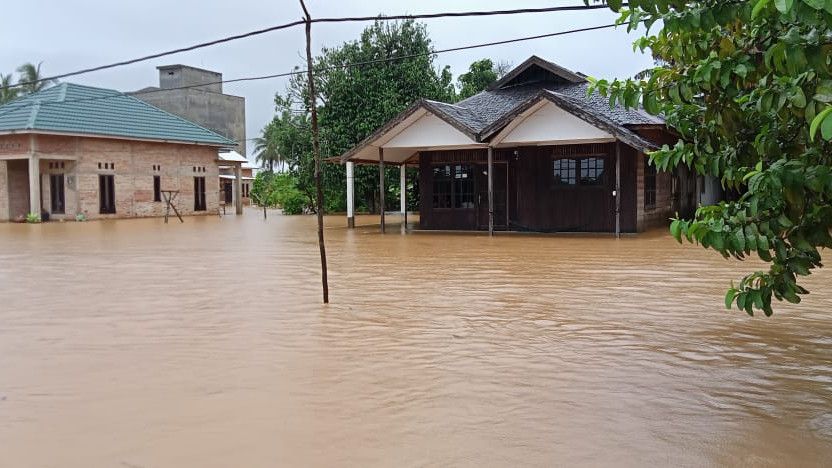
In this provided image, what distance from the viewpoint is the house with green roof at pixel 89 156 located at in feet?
93.7

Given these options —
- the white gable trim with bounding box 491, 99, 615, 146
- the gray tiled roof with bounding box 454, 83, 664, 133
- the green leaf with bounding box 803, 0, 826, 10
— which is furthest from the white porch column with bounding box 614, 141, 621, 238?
the green leaf with bounding box 803, 0, 826, 10

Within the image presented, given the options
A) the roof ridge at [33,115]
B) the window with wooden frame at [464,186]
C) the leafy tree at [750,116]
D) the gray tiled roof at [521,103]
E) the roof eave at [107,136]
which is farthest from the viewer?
the roof ridge at [33,115]

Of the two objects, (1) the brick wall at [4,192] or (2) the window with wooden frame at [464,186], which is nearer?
(2) the window with wooden frame at [464,186]

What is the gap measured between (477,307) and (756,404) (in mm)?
3777

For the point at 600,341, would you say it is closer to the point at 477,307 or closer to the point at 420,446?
the point at 477,307

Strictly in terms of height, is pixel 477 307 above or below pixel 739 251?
below

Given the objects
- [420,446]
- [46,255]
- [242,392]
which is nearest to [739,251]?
[420,446]

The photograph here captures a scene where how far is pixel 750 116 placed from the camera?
387 cm

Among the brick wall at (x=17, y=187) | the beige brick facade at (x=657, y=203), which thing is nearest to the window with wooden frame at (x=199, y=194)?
the brick wall at (x=17, y=187)

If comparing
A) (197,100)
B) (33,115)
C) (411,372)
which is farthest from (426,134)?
(197,100)

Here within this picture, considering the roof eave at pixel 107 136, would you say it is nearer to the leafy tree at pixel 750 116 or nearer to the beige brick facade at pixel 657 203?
the beige brick facade at pixel 657 203

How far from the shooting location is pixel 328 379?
5121 mm

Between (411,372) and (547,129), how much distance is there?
13761mm

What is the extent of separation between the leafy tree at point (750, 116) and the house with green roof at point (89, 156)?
92.7ft
